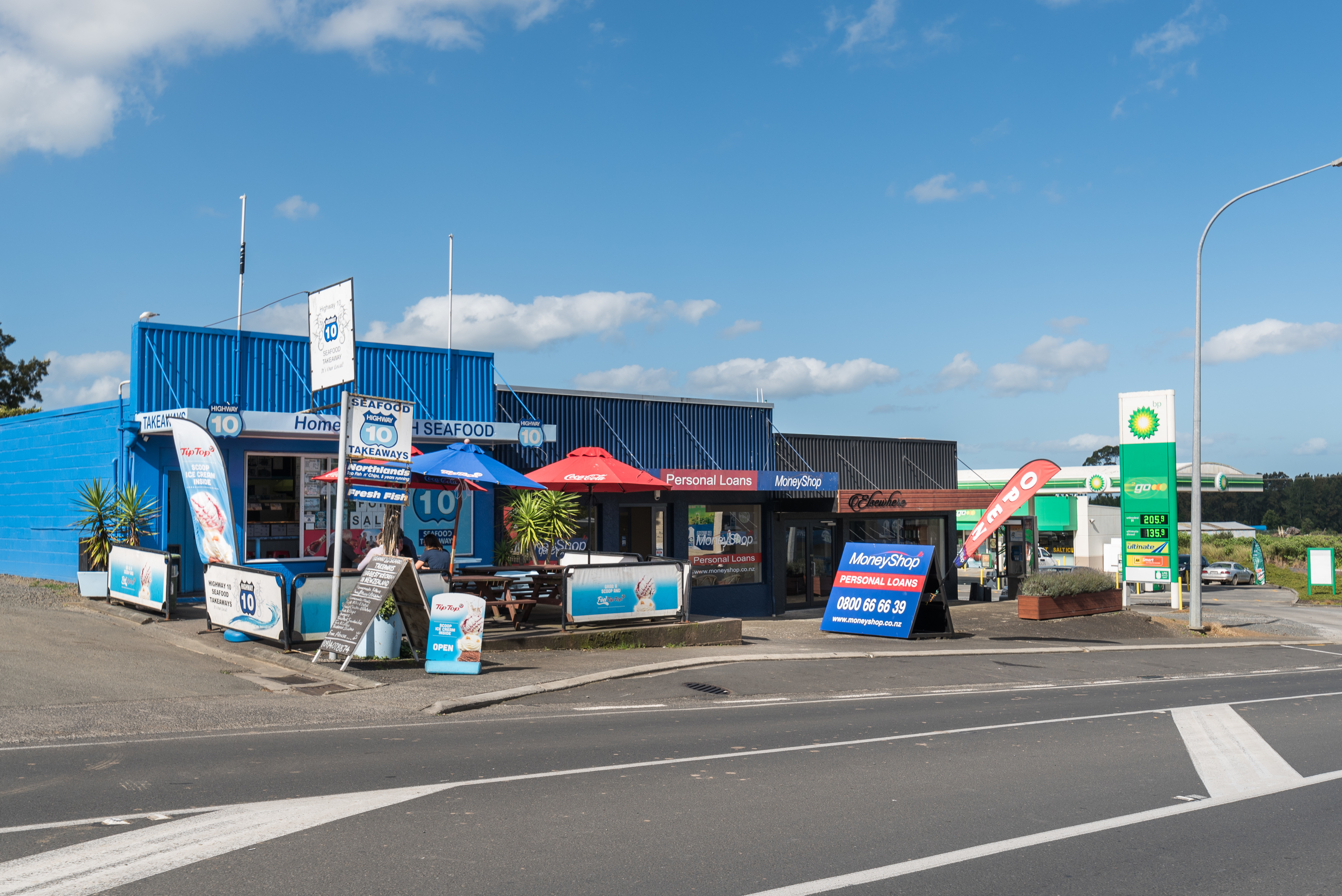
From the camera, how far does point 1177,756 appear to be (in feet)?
29.7

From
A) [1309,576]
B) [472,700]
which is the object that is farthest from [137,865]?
[1309,576]

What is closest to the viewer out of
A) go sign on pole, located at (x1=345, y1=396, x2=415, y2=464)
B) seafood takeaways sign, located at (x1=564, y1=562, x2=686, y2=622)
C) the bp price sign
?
go sign on pole, located at (x1=345, y1=396, x2=415, y2=464)

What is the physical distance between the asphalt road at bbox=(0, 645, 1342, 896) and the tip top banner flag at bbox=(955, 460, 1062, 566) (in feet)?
28.0

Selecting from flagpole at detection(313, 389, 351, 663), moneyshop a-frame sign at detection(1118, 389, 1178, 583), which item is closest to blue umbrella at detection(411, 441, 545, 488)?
flagpole at detection(313, 389, 351, 663)

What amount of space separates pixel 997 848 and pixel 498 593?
12202mm

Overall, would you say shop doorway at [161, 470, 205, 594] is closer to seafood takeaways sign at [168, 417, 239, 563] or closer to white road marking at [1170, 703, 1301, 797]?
seafood takeaways sign at [168, 417, 239, 563]

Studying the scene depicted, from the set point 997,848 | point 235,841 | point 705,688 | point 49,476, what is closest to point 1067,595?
point 705,688

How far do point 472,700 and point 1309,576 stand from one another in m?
39.6

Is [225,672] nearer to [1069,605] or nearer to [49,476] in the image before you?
[49,476]

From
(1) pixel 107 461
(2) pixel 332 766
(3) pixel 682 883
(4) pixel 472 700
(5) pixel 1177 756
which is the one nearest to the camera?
(3) pixel 682 883

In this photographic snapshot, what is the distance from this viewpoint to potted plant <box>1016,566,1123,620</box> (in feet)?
78.4

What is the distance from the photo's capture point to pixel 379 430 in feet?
43.6

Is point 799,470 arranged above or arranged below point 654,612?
above

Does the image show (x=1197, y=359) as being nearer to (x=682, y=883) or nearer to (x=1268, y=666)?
(x=1268, y=666)
